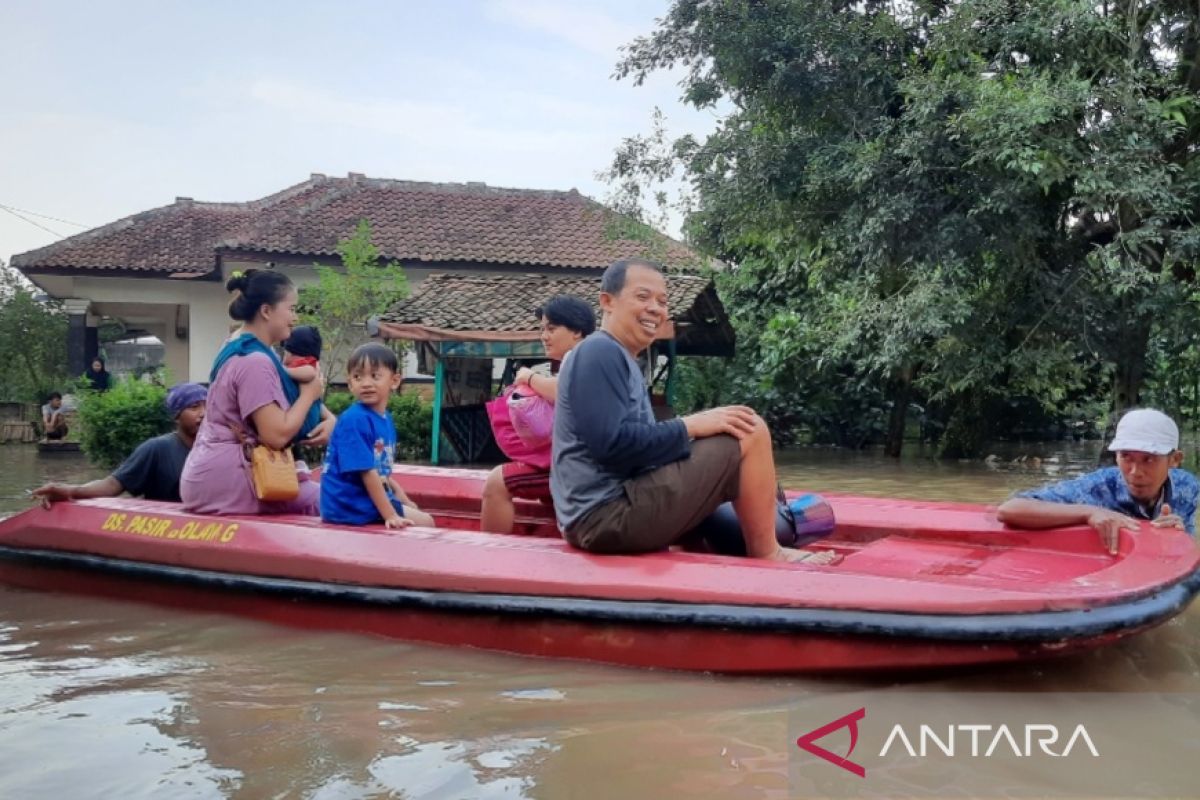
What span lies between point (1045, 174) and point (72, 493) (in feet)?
24.6

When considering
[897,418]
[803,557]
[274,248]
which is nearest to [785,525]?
[803,557]

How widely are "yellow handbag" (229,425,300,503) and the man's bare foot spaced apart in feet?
6.91

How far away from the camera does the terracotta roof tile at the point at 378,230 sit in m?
18.3

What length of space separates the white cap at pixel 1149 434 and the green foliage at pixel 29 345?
74.1 ft

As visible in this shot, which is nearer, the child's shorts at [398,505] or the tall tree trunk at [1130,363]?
the child's shorts at [398,505]

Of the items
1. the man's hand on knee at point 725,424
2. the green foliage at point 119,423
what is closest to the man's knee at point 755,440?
the man's hand on knee at point 725,424

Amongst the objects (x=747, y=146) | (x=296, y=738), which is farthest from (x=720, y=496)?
(x=747, y=146)

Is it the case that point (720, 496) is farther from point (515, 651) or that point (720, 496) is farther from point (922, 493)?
point (922, 493)

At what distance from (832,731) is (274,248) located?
1626 cm

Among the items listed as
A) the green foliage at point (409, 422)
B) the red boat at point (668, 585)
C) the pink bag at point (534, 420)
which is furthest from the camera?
the green foliage at point (409, 422)

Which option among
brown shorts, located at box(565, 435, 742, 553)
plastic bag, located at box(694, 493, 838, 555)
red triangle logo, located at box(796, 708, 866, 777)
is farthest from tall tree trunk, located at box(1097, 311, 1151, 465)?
red triangle logo, located at box(796, 708, 866, 777)

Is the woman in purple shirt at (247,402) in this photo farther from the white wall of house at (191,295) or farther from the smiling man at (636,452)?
the white wall of house at (191,295)

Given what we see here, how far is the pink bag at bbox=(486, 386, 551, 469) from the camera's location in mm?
4531

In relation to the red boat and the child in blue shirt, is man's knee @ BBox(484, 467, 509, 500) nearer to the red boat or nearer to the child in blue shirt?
the child in blue shirt
